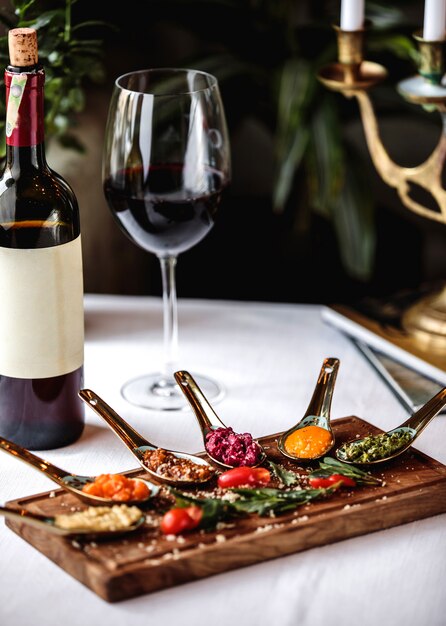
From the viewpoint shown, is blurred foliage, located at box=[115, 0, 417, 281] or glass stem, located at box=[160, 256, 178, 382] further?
blurred foliage, located at box=[115, 0, 417, 281]

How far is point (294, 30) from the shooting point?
212 cm

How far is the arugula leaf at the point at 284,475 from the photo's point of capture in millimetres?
925

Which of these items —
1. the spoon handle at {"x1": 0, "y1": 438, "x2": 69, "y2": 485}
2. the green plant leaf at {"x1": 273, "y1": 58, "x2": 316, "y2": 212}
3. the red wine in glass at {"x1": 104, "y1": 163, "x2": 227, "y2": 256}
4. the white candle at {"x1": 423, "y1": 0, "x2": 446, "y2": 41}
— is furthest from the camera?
the green plant leaf at {"x1": 273, "y1": 58, "x2": 316, "y2": 212}

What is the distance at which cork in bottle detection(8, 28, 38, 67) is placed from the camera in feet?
3.06

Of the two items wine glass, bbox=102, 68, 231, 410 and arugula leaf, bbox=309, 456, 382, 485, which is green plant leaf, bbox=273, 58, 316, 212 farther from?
arugula leaf, bbox=309, 456, 382, 485

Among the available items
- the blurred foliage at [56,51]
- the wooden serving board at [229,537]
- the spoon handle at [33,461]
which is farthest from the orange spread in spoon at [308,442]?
the blurred foliage at [56,51]

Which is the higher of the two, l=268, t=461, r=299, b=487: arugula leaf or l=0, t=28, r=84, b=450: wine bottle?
l=0, t=28, r=84, b=450: wine bottle

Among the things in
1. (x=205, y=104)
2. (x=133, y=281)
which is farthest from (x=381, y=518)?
(x=133, y=281)

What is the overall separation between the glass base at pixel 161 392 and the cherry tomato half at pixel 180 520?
13.4 inches

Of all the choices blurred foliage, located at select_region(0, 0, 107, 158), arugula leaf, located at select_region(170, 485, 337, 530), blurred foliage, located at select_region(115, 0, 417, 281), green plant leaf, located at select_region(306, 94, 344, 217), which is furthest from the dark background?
arugula leaf, located at select_region(170, 485, 337, 530)

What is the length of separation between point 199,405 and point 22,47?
42 cm

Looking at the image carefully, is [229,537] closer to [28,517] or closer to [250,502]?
[250,502]

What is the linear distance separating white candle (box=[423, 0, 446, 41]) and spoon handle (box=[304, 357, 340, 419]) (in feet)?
1.53

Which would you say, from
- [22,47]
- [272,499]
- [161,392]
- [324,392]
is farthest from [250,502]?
[22,47]
